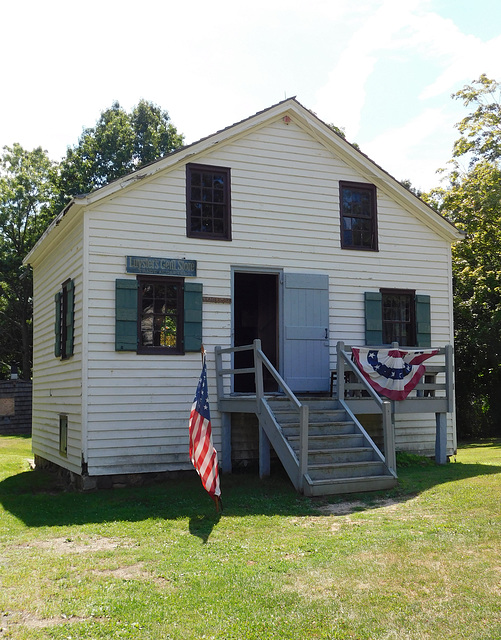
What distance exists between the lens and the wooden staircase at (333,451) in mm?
10258

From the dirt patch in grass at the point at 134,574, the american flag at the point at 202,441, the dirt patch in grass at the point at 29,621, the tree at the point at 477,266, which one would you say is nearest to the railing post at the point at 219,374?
the american flag at the point at 202,441

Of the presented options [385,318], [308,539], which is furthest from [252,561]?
[385,318]

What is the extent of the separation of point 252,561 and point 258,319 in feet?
32.2

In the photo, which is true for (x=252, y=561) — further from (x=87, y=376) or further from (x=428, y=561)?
(x=87, y=376)

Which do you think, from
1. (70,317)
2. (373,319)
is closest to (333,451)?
(373,319)

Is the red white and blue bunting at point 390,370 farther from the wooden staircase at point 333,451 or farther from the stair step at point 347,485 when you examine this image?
the stair step at point 347,485

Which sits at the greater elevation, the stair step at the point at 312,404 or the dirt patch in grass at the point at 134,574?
the stair step at the point at 312,404

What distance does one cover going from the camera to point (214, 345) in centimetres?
1306

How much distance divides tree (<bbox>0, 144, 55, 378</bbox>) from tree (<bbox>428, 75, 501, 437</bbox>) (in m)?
22.9

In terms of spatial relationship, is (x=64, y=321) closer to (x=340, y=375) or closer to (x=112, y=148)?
(x=340, y=375)

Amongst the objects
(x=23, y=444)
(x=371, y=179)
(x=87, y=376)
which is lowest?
(x=23, y=444)

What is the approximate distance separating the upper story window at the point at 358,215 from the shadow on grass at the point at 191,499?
4.80 meters

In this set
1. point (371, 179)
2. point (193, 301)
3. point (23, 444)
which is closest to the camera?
point (193, 301)

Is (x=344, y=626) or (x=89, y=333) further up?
(x=89, y=333)
